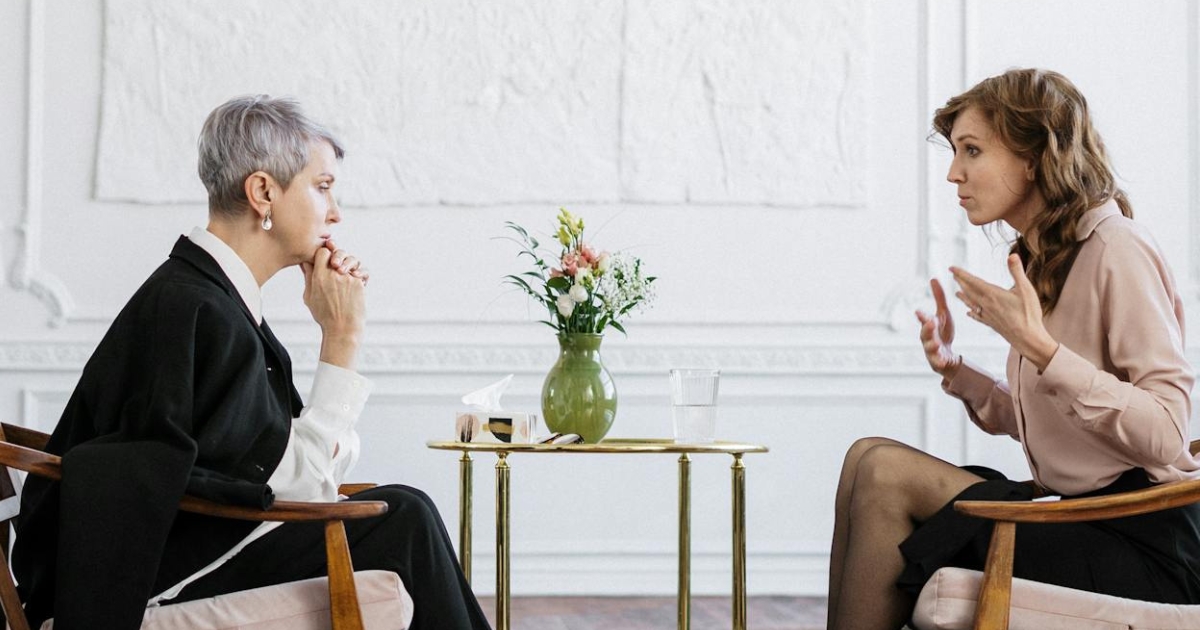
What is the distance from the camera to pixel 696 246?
402 centimetres

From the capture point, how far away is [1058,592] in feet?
6.15

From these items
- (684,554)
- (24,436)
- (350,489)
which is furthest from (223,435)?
(684,554)

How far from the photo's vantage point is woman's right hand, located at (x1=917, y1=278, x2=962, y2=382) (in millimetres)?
2363

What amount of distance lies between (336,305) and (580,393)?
0.70 metres

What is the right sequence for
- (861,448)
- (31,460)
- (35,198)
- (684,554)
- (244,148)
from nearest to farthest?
(31,460), (244,148), (861,448), (684,554), (35,198)

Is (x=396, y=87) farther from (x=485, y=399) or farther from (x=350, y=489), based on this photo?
(x=350, y=489)

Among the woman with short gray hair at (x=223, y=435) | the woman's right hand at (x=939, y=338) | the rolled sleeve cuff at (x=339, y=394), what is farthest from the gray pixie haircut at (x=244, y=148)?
the woman's right hand at (x=939, y=338)

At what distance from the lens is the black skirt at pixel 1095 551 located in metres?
1.91

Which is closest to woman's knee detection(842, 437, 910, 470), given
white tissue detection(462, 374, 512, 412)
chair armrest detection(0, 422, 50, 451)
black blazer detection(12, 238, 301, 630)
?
white tissue detection(462, 374, 512, 412)

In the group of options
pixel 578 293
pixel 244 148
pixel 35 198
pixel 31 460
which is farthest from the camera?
pixel 35 198

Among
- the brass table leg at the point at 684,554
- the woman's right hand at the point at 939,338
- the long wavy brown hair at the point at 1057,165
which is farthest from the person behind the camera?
the brass table leg at the point at 684,554

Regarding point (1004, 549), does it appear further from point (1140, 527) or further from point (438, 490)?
point (438, 490)

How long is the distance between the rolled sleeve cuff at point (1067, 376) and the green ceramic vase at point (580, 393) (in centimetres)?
Answer: 96

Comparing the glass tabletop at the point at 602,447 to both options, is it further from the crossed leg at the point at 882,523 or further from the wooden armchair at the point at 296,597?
the wooden armchair at the point at 296,597
